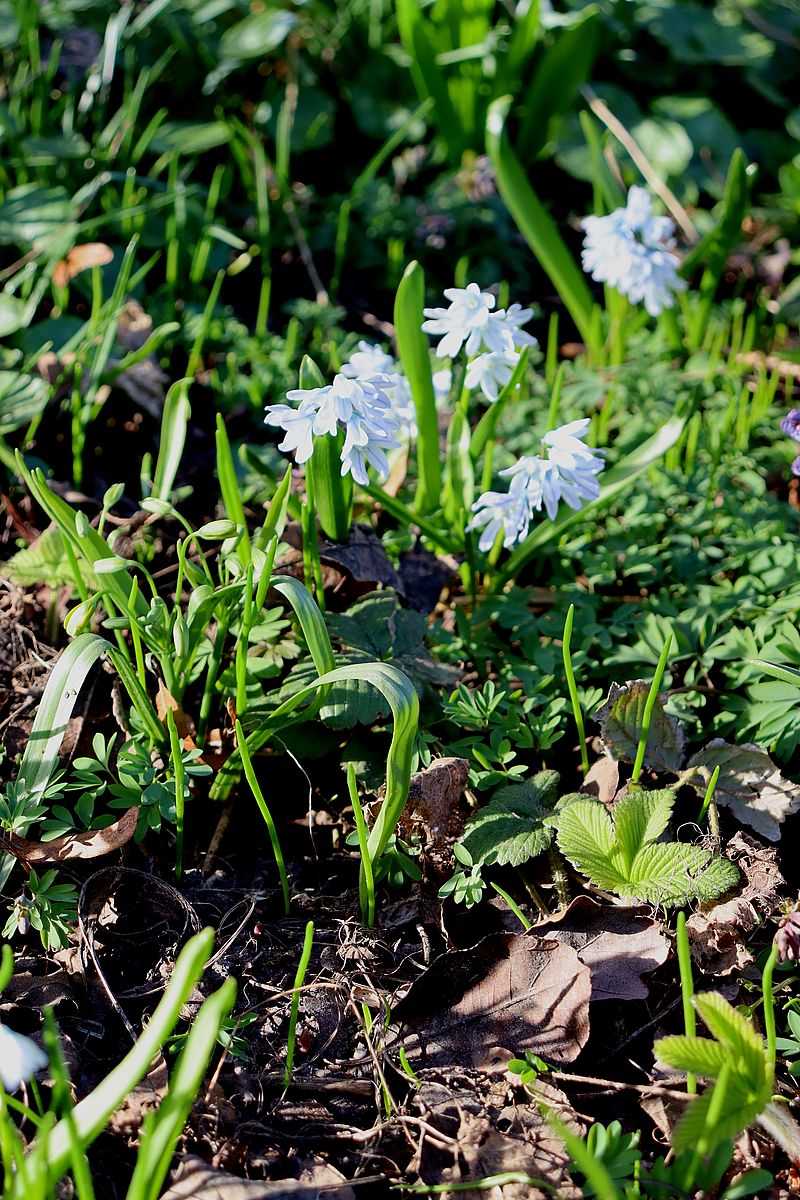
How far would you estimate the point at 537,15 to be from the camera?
10.3 ft

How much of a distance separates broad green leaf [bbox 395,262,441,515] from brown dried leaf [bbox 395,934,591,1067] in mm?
970

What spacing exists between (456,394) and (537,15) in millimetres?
1727

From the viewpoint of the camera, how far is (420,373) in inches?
77.0

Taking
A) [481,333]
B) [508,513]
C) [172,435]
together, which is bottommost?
[508,513]

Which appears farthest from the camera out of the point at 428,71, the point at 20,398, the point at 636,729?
the point at 428,71

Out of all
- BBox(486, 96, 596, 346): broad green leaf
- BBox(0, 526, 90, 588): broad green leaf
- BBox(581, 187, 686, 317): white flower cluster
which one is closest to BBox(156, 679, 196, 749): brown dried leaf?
BBox(0, 526, 90, 588): broad green leaf

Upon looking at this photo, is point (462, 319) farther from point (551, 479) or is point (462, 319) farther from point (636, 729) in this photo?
point (636, 729)

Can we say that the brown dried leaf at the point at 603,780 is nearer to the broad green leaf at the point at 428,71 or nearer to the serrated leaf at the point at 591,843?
the serrated leaf at the point at 591,843

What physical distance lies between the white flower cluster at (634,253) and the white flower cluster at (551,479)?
2.80 feet

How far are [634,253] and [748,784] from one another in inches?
54.2

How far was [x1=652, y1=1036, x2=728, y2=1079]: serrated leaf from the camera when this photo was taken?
1222mm

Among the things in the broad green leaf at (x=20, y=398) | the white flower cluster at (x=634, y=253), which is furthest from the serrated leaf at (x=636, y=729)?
the broad green leaf at (x=20, y=398)

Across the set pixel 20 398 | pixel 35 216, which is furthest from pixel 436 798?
pixel 35 216

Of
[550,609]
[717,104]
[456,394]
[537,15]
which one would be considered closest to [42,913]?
[550,609]
